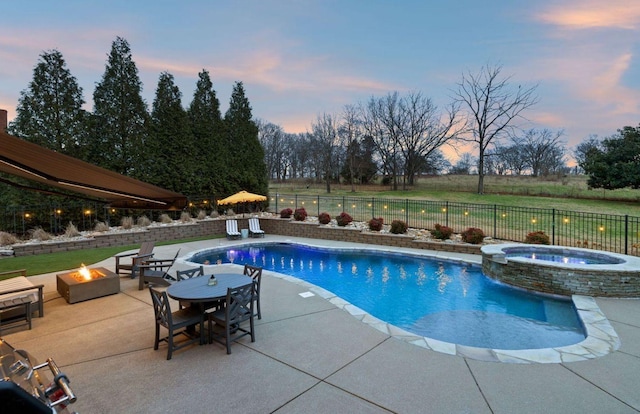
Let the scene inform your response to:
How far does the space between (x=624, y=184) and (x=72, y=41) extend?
103 ft

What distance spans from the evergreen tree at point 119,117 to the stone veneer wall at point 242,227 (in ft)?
11.6

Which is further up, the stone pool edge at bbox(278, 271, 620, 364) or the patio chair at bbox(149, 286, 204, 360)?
the patio chair at bbox(149, 286, 204, 360)

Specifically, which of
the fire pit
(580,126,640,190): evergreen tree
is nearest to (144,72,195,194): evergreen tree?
the fire pit

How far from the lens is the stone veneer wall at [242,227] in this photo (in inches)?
423

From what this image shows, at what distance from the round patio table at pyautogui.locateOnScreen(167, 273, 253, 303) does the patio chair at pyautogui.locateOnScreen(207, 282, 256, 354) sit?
186mm

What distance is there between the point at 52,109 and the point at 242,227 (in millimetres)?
9022

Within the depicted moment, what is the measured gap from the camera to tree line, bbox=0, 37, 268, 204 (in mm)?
12706

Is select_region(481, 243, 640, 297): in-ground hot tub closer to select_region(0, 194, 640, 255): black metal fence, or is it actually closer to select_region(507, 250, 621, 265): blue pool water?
select_region(507, 250, 621, 265): blue pool water

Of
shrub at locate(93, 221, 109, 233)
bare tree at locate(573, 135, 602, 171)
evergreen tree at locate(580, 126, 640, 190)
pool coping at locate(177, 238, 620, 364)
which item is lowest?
pool coping at locate(177, 238, 620, 364)

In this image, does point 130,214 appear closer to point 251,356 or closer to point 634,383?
point 251,356

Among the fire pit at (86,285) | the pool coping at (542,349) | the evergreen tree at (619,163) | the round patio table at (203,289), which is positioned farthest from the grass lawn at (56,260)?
the evergreen tree at (619,163)

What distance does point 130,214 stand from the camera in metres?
14.6

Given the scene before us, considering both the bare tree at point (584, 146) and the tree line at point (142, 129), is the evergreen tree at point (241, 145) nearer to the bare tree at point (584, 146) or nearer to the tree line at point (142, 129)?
the tree line at point (142, 129)

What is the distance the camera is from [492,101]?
28.7 m
